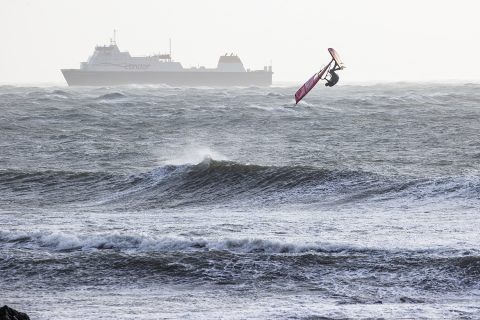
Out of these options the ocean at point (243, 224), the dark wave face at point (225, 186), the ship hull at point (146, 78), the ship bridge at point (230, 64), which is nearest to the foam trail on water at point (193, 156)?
the ocean at point (243, 224)

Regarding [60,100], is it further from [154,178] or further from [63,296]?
[63,296]

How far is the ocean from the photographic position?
10625 millimetres

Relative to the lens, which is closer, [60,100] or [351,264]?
[351,264]

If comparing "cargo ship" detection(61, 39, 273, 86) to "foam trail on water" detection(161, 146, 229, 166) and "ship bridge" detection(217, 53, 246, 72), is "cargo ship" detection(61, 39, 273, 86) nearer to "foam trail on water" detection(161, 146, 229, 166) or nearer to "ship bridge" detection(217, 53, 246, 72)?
"ship bridge" detection(217, 53, 246, 72)

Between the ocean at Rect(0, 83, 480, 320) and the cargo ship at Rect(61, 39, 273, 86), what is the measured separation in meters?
102

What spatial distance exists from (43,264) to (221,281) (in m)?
→ 3.15

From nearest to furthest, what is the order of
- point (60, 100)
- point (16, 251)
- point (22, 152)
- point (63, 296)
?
point (63, 296)
point (16, 251)
point (22, 152)
point (60, 100)

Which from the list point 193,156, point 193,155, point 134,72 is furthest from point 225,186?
point 134,72

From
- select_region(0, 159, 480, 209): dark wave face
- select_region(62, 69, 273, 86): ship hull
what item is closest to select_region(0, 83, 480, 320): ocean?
select_region(0, 159, 480, 209): dark wave face

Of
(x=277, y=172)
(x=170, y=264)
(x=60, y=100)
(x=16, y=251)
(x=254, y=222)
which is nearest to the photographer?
(x=170, y=264)

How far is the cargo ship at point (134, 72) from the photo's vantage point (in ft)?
456

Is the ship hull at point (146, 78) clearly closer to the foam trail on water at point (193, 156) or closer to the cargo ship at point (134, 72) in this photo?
the cargo ship at point (134, 72)

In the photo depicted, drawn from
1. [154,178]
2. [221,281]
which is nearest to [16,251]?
[221,281]

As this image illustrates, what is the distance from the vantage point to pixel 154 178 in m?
24.7
